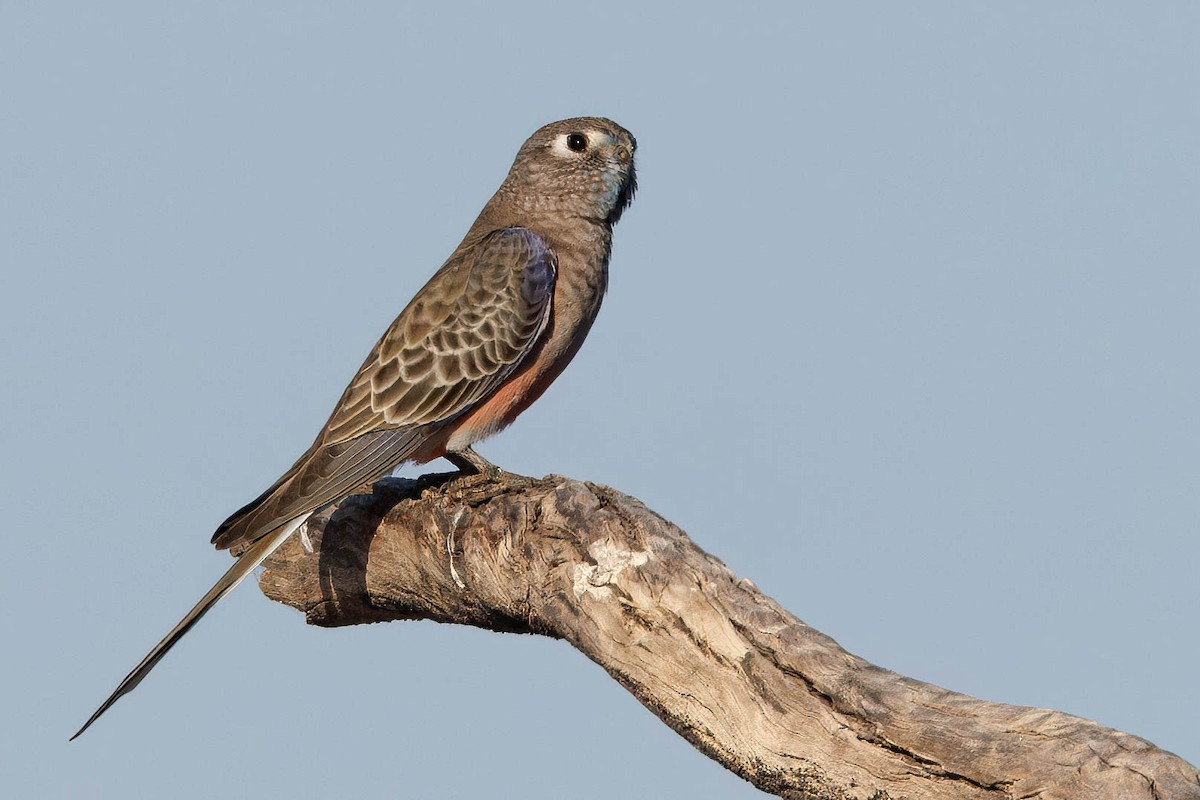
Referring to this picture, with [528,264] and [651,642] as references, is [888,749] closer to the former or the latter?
[651,642]

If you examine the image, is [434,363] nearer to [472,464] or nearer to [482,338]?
[482,338]

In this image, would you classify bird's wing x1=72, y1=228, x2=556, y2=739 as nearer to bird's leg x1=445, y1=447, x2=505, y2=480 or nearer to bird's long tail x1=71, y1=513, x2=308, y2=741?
bird's long tail x1=71, y1=513, x2=308, y2=741

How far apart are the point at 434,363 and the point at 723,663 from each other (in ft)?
11.4

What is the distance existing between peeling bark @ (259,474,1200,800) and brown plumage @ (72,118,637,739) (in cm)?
55

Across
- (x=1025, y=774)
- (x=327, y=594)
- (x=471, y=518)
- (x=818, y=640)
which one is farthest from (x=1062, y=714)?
(x=327, y=594)

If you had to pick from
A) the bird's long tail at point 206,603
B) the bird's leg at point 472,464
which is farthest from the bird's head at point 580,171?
the bird's long tail at point 206,603

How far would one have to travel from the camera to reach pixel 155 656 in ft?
24.0

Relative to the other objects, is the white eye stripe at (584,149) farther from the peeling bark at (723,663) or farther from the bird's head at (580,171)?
the peeling bark at (723,663)

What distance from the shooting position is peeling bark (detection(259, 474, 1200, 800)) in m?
5.49

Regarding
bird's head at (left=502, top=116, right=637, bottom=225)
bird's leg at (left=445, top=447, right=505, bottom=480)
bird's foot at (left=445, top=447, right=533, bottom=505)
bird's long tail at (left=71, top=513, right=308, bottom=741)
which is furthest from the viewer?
bird's head at (left=502, top=116, right=637, bottom=225)

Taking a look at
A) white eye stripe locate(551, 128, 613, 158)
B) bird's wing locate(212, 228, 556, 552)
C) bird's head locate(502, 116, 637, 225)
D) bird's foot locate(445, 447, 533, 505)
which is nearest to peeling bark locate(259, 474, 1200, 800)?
bird's foot locate(445, 447, 533, 505)

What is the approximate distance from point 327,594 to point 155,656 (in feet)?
6.84

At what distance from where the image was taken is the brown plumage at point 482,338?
855 centimetres

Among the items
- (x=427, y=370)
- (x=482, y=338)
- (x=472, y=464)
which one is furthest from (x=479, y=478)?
(x=482, y=338)
